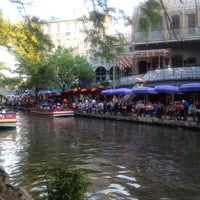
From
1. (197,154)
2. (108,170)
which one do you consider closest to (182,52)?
(197,154)

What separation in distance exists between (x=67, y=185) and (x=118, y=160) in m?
9.16

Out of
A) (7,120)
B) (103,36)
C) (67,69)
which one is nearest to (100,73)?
(67,69)

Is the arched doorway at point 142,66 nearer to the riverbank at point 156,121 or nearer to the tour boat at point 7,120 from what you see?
the riverbank at point 156,121

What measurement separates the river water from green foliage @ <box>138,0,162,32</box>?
3.38 metres

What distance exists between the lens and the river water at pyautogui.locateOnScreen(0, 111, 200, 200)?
1148 centimetres

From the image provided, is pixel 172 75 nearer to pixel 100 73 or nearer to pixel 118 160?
pixel 118 160

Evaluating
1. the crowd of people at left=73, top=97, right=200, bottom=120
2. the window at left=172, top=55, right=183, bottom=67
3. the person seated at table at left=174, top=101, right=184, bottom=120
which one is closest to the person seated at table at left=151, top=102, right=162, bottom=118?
the crowd of people at left=73, top=97, right=200, bottom=120

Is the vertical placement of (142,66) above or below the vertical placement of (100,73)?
below

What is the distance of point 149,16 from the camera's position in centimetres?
722

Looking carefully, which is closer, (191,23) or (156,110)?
(156,110)

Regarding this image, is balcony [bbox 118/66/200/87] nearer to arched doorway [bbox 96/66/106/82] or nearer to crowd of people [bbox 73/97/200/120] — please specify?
crowd of people [bbox 73/97/200/120]

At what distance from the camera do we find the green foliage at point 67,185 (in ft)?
23.0

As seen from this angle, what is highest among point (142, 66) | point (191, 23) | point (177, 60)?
point (191, 23)

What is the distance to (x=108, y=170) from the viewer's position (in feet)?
46.4
